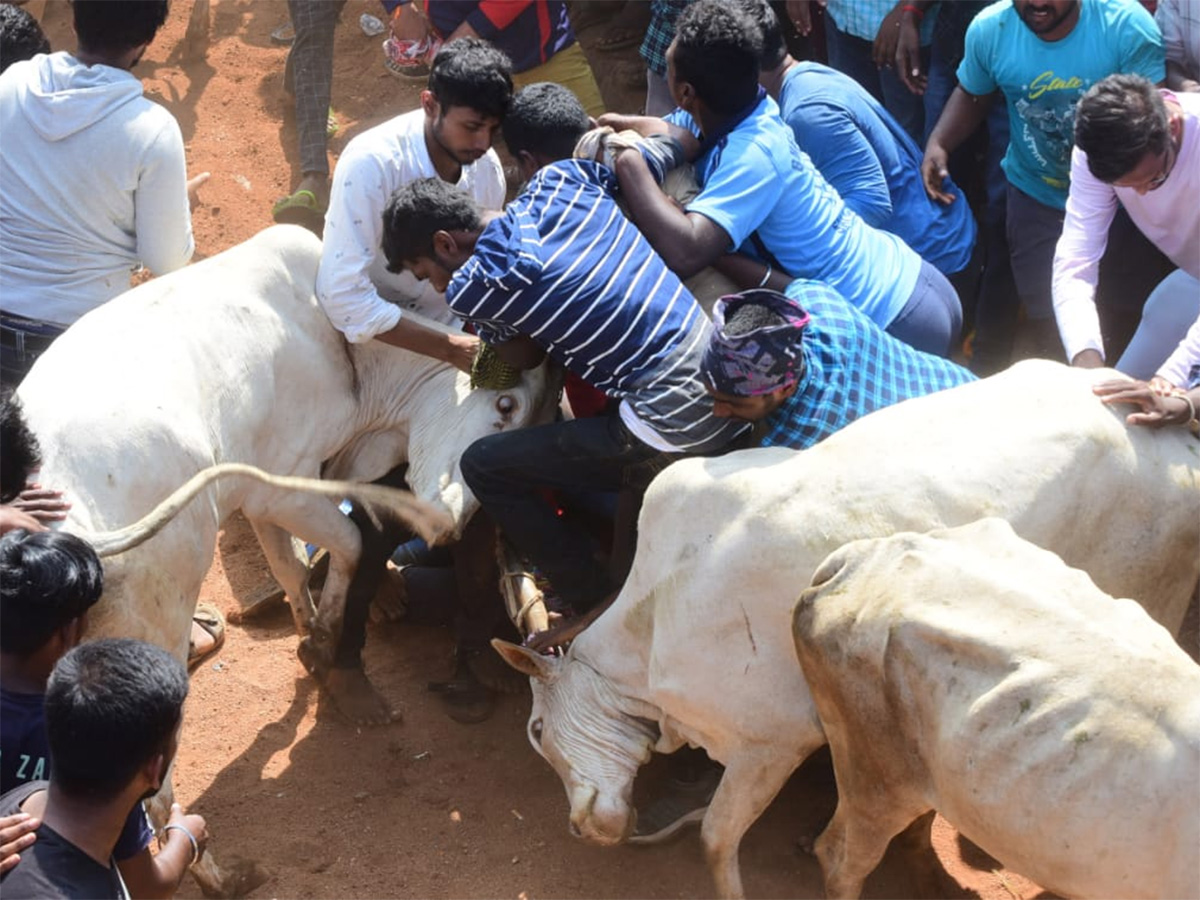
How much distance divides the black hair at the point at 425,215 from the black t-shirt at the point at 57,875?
2.32 metres

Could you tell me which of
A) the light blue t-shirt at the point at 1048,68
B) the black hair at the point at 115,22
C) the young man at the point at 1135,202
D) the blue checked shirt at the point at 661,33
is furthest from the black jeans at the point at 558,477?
the blue checked shirt at the point at 661,33

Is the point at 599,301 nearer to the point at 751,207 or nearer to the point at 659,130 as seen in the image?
the point at 751,207

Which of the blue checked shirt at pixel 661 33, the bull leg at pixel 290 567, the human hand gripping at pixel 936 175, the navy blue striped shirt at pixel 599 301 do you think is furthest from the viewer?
the blue checked shirt at pixel 661 33

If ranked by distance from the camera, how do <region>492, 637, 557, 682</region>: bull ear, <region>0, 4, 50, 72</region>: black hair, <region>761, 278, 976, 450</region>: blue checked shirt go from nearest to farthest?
1. <region>761, 278, 976, 450</region>: blue checked shirt
2. <region>492, 637, 557, 682</region>: bull ear
3. <region>0, 4, 50, 72</region>: black hair

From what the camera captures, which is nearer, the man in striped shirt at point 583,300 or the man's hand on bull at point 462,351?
the man in striped shirt at point 583,300

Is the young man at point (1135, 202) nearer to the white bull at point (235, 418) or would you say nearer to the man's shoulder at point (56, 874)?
the white bull at point (235, 418)

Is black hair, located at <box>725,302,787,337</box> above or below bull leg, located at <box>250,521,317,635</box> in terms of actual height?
above

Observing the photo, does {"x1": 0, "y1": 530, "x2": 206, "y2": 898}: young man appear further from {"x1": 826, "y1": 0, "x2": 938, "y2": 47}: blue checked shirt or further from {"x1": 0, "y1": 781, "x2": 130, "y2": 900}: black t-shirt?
{"x1": 826, "y1": 0, "x2": 938, "y2": 47}: blue checked shirt

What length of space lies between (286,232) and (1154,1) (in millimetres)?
3844

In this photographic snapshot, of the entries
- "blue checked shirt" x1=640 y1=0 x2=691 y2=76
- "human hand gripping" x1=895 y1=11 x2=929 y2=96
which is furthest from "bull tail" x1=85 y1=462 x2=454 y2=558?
"human hand gripping" x1=895 y1=11 x2=929 y2=96

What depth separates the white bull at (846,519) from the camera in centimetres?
414

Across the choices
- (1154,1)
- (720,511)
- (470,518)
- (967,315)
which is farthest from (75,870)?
(1154,1)

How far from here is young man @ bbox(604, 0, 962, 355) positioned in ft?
16.2

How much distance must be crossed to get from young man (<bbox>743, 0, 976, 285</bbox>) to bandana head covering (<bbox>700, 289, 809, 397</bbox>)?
4.79ft
